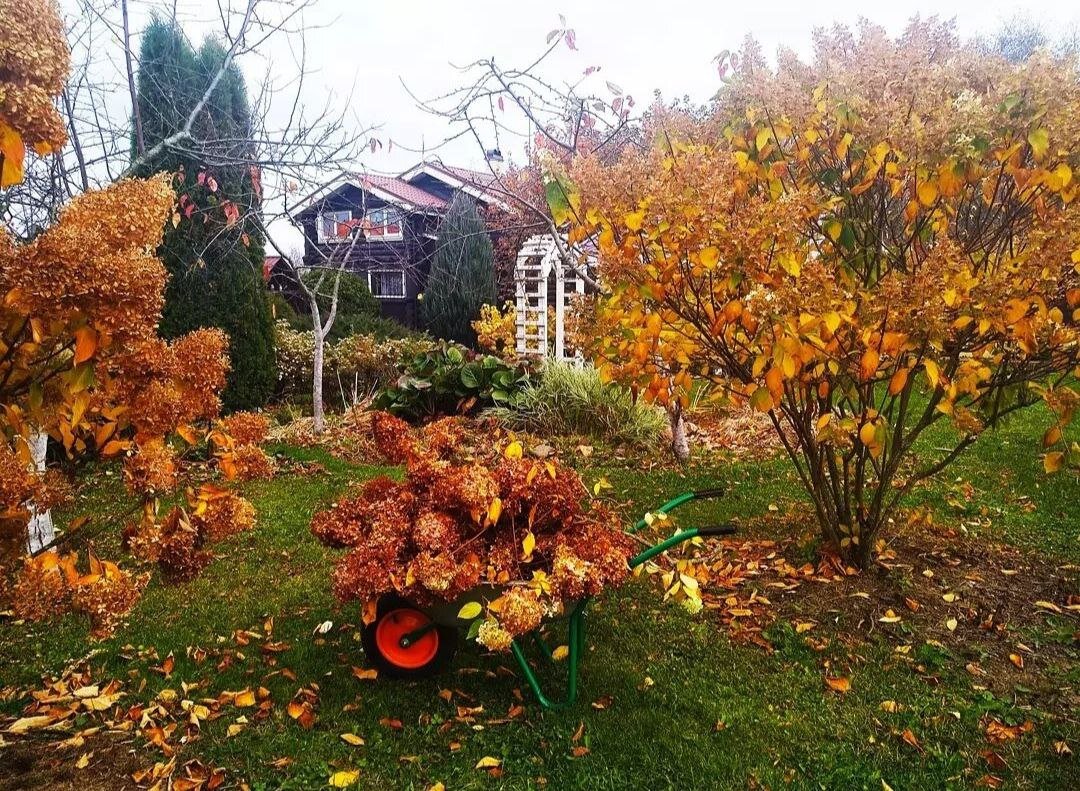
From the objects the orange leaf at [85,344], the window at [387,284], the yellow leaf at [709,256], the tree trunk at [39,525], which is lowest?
the tree trunk at [39,525]

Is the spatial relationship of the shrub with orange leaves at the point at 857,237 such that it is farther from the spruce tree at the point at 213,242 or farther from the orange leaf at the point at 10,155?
the spruce tree at the point at 213,242

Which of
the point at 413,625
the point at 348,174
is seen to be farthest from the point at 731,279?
the point at 348,174

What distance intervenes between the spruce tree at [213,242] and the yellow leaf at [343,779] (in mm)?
5842

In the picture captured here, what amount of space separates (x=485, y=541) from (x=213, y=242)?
5732mm

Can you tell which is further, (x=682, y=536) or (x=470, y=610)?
(x=682, y=536)

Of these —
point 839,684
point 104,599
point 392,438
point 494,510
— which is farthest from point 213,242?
point 839,684

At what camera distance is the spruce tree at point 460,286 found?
44.7 feet

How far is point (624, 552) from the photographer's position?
97.4 inches

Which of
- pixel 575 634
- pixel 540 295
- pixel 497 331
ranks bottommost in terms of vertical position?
pixel 575 634

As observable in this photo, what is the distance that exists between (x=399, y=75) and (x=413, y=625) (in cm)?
311

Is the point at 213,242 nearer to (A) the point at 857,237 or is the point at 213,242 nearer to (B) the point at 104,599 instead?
(B) the point at 104,599

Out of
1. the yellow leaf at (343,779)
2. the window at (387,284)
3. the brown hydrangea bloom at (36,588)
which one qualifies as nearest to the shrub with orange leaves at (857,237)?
the yellow leaf at (343,779)

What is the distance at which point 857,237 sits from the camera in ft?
10.7

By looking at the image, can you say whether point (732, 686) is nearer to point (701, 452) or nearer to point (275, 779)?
point (275, 779)
